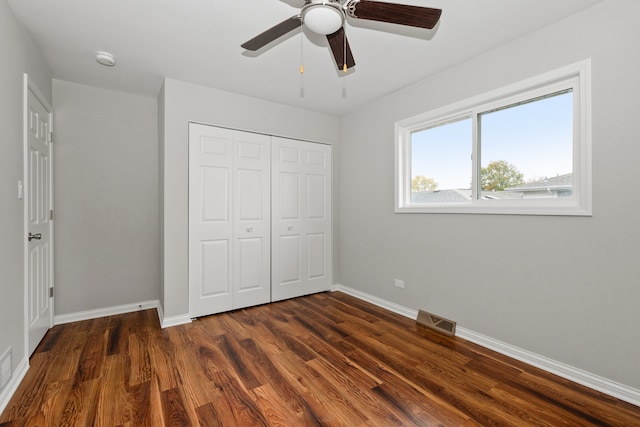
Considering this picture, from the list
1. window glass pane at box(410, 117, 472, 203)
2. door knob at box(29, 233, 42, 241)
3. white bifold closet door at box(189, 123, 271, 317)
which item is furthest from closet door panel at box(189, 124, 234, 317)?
window glass pane at box(410, 117, 472, 203)

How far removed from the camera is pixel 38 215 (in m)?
2.53

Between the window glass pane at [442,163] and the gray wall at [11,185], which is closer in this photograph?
the gray wall at [11,185]

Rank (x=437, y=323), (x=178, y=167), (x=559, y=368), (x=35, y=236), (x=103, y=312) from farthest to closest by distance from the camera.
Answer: (x=103, y=312) < (x=178, y=167) < (x=437, y=323) < (x=35, y=236) < (x=559, y=368)

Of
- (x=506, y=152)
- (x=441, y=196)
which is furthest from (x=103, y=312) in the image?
(x=506, y=152)

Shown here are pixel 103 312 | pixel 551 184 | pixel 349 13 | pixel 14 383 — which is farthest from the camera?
pixel 103 312

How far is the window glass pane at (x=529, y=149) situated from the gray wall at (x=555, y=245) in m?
0.22

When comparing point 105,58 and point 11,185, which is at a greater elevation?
point 105,58

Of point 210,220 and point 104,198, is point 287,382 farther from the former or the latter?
point 104,198

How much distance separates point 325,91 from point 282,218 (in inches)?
64.3

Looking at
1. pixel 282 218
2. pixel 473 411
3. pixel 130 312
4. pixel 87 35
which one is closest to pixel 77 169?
pixel 87 35

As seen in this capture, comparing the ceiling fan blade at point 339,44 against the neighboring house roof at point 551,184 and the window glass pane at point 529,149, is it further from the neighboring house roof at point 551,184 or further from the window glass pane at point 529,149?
the neighboring house roof at point 551,184

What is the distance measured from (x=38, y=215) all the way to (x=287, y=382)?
2578 mm

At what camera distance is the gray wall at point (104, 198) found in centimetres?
303

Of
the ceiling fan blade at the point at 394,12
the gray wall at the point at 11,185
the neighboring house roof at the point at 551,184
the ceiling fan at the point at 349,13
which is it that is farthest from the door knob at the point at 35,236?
the neighboring house roof at the point at 551,184
